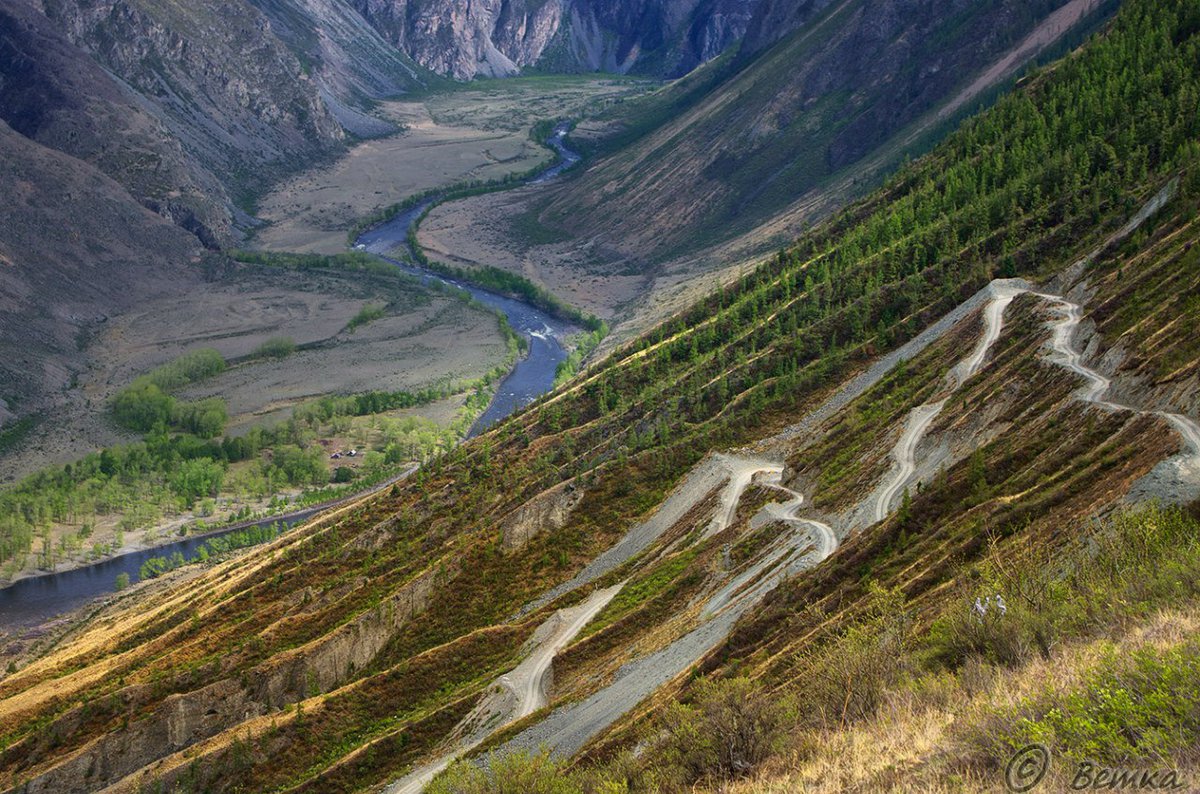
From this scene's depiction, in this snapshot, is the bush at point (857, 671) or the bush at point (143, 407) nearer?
the bush at point (857, 671)

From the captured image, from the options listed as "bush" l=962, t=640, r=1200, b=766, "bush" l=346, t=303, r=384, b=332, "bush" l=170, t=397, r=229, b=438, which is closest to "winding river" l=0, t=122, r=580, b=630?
"bush" l=170, t=397, r=229, b=438

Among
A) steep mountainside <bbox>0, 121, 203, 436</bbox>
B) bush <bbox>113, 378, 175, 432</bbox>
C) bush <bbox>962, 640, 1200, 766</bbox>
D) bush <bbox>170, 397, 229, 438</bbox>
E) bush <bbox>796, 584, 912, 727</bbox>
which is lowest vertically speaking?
bush <bbox>796, 584, 912, 727</bbox>

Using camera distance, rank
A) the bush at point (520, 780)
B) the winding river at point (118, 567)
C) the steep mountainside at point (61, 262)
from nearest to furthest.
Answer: the bush at point (520, 780) < the winding river at point (118, 567) < the steep mountainside at point (61, 262)

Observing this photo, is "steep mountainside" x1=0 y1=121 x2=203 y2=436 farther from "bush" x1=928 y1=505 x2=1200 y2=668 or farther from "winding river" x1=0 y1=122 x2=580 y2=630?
"bush" x1=928 y1=505 x2=1200 y2=668

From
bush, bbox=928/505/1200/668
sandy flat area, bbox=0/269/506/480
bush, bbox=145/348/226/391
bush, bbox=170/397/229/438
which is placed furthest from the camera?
bush, bbox=145/348/226/391

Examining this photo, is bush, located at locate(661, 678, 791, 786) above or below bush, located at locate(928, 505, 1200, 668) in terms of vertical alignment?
below

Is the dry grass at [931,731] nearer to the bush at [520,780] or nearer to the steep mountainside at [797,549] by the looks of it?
the steep mountainside at [797,549]

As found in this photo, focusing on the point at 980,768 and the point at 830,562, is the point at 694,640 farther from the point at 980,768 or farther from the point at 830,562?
the point at 980,768

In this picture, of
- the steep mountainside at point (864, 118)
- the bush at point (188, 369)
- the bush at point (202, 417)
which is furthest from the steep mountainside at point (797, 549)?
the bush at point (188, 369)

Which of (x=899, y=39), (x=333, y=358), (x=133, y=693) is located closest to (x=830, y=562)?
(x=133, y=693)
